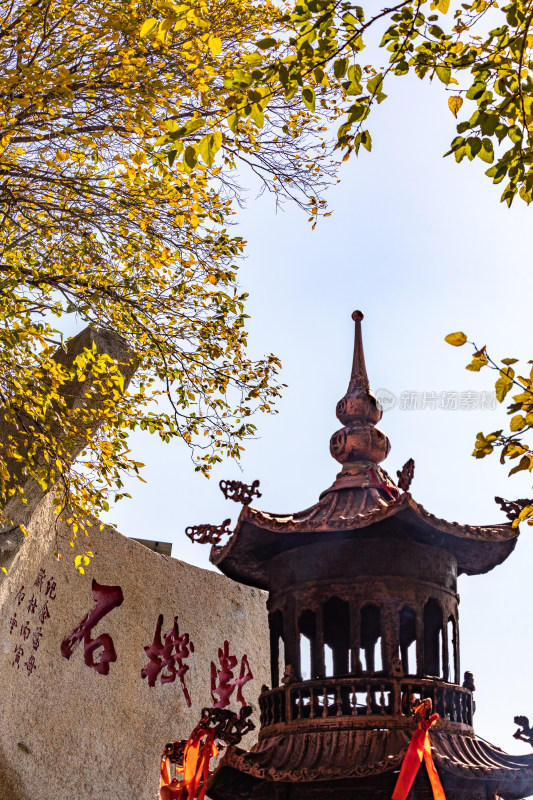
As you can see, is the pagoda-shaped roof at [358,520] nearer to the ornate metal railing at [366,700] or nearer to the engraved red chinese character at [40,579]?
the ornate metal railing at [366,700]

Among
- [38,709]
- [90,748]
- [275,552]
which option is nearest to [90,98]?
[275,552]

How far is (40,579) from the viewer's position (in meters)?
8.45

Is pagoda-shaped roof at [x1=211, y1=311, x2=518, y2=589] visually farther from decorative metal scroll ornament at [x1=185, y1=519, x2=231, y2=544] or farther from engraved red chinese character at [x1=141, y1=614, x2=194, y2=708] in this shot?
engraved red chinese character at [x1=141, y1=614, x2=194, y2=708]

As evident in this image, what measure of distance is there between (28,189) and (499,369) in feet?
10.6

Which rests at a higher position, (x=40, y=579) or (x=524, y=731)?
(x=40, y=579)

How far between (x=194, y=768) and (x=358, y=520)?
6.21 ft

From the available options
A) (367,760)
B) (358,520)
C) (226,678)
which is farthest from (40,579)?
(367,760)

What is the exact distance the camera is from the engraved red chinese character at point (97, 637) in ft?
28.0

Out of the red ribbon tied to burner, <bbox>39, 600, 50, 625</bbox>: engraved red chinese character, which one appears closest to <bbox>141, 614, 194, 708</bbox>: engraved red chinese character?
<bbox>39, 600, 50, 625</bbox>: engraved red chinese character

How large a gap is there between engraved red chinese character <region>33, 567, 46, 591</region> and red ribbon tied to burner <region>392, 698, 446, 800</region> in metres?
5.01

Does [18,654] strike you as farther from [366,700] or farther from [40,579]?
[366,700]

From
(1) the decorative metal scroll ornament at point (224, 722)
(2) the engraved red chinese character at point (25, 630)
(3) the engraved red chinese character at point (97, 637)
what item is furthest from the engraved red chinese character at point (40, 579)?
(1) the decorative metal scroll ornament at point (224, 722)

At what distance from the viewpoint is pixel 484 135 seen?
3.14 metres

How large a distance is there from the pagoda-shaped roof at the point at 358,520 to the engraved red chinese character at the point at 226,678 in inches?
161
